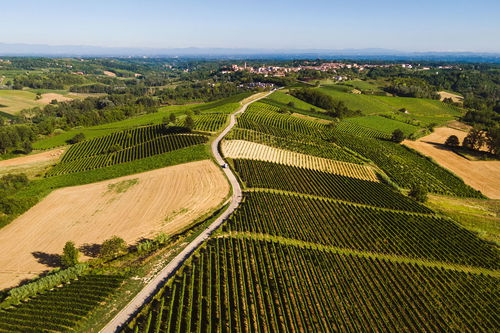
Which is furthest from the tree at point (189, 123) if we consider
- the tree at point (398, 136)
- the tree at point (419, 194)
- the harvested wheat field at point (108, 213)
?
the tree at point (398, 136)

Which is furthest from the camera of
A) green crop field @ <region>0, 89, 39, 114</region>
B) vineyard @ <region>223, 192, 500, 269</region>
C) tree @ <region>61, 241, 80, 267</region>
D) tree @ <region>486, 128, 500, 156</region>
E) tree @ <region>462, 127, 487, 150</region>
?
green crop field @ <region>0, 89, 39, 114</region>

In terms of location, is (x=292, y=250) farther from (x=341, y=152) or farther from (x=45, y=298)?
(x=341, y=152)

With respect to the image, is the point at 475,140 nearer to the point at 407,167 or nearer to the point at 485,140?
the point at 485,140

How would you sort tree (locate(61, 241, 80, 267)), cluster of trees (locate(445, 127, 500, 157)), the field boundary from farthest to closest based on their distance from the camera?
cluster of trees (locate(445, 127, 500, 157)) → the field boundary → tree (locate(61, 241, 80, 267))

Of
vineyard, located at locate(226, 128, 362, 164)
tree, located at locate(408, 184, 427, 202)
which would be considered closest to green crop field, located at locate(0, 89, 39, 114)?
vineyard, located at locate(226, 128, 362, 164)

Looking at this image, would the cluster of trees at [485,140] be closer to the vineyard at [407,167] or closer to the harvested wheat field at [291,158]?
the vineyard at [407,167]

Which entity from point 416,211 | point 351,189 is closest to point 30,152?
point 351,189

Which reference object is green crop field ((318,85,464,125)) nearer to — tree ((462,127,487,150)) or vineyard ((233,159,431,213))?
tree ((462,127,487,150))

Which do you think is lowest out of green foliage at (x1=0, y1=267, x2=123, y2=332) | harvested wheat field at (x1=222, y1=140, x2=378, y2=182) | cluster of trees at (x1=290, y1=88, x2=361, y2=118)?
green foliage at (x1=0, y1=267, x2=123, y2=332)
